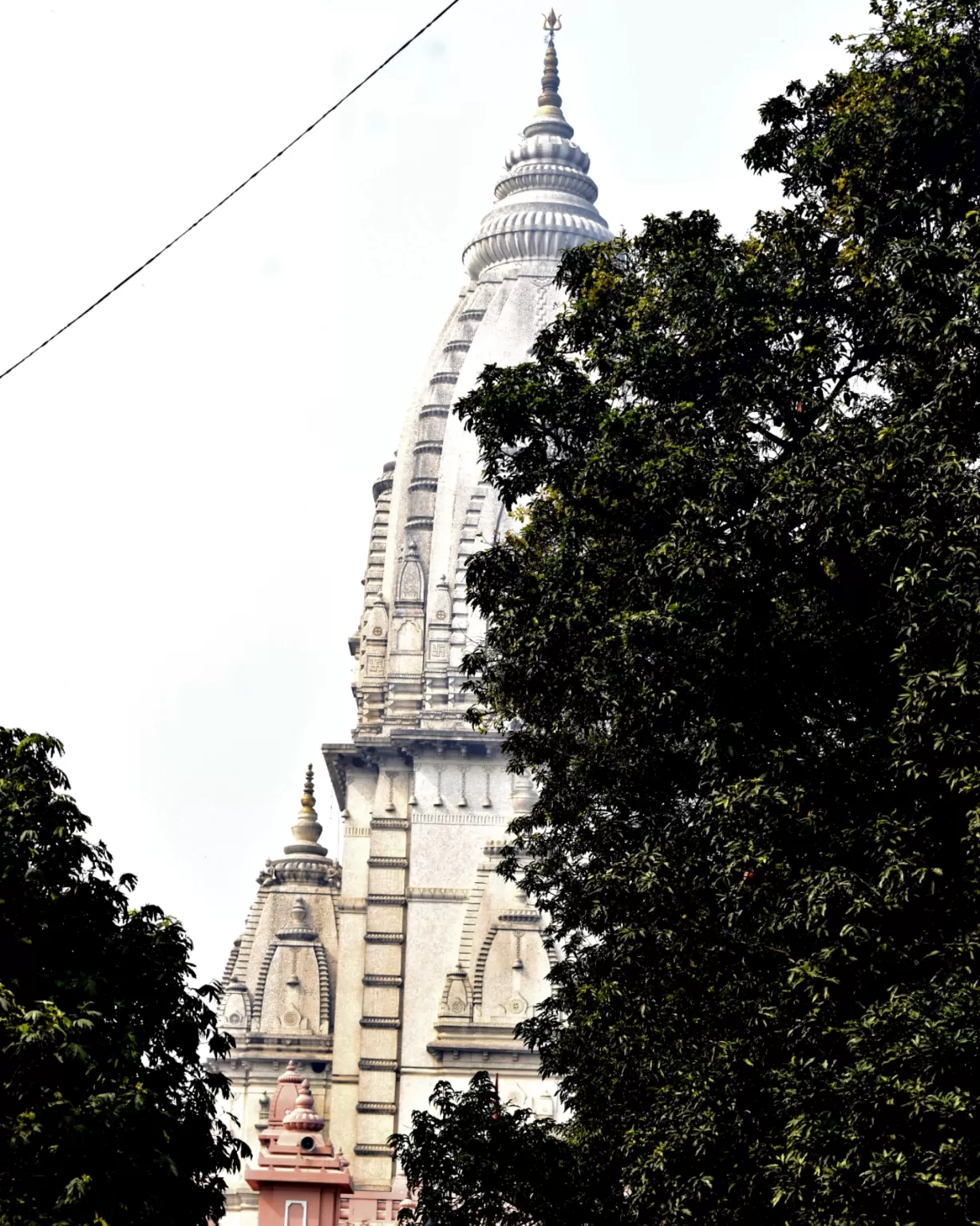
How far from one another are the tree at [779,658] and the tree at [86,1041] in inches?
129

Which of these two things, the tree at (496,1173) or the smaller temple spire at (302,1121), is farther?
the smaller temple spire at (302,1121)

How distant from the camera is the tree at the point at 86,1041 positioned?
14.3 m

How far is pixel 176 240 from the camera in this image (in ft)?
48.6

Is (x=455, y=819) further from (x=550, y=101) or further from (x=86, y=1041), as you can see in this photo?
(x=86, y=1041)

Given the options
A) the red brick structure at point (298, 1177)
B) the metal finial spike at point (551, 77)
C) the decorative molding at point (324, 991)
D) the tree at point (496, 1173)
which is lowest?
the tree at point (496, 1173)

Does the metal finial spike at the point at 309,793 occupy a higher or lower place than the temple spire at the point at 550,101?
lower

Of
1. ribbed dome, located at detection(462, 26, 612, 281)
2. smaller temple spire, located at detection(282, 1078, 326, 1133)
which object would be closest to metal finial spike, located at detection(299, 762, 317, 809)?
ribbed dome, located at detection(462, 26, 612, 281)

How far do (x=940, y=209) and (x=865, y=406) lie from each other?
1.62 meters

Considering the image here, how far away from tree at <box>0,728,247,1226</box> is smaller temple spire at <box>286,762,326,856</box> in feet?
120

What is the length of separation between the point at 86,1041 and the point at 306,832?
3858 centimetres

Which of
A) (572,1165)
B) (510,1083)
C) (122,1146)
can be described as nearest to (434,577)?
(510,1083)

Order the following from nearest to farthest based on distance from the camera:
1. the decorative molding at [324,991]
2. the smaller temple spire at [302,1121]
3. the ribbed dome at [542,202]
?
the smaller temple spire at [302,1121], the decorative molding at [324,991], the ribbed dome at [542,202]

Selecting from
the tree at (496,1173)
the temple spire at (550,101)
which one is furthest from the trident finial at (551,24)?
the tree at (496,1173)

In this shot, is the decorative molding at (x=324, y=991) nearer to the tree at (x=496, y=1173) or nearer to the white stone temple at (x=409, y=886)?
the white stone temple at (x=409, y=886)
